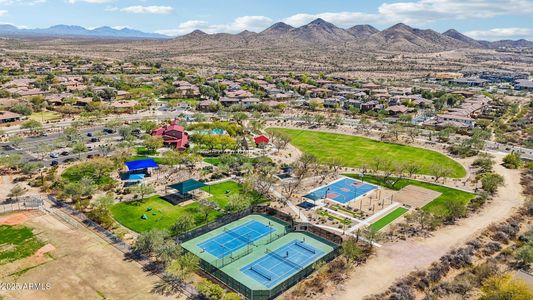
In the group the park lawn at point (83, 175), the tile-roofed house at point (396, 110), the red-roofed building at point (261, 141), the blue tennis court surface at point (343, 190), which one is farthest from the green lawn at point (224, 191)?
the tile-roofed house at point (396, 110)

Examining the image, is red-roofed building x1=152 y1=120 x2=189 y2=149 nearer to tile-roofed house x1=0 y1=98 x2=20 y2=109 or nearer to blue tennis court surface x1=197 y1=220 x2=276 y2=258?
blue tennis court surface x1=197 y1=220 x2=276 y2=258

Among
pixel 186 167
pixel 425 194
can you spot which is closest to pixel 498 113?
pixel 425 194

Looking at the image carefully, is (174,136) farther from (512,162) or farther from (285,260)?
(512,162)

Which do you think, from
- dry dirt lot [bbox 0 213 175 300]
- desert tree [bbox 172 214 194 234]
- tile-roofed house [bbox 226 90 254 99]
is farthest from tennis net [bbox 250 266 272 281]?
tile-roofed house [bbox 226 90 254 99]

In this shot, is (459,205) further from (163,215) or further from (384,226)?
(163,215)

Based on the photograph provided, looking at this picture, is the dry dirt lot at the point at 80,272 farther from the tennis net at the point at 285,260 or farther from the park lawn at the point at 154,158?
the park lawn at the point at 154,158
